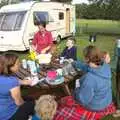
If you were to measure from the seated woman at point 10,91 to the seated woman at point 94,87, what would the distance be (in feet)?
2.70

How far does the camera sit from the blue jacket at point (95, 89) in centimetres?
494

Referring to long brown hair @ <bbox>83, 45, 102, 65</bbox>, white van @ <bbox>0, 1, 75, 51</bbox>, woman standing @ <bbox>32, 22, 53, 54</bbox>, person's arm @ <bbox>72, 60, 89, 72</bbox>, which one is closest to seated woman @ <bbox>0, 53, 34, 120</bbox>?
long brown hair @ <bbox>83, 45, 102, 65</bbox>

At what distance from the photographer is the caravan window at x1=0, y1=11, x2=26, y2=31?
16.7 metres

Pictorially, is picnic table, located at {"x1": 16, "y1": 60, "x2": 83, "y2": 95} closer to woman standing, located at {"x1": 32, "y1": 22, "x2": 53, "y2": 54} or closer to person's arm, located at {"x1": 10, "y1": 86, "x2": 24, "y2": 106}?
person's arm, located at {"x1": 10, "y1": 86, "x2": 24, "y2": 106}

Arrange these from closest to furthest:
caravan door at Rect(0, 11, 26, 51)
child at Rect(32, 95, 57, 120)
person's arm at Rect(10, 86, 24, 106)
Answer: child at Rect(32, 95, 57, 120), person's arm at Rect(10, 86, 24, 106), caravan door at Rect(0, 11, 26, 51)

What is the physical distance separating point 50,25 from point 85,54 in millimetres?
14364

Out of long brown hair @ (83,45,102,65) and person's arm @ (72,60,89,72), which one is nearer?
long brown hair @ (83,45,102,65)

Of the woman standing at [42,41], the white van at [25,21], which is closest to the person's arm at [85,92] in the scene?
the woman standing at [42,41]

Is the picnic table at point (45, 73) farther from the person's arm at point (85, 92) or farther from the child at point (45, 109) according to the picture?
the child at point (45, 109)

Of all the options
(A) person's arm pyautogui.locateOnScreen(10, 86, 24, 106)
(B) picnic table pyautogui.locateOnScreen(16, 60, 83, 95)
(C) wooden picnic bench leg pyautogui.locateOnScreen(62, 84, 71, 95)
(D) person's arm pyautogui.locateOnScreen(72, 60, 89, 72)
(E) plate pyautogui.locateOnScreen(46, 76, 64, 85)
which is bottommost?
(C) wooden picnic bench leg pyautogui.locateOnScreen(62, 84, 71, 95)

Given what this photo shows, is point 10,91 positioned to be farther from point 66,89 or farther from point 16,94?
point 66,89

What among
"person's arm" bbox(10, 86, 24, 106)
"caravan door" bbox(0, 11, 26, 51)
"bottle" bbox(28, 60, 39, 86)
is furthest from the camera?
"caravan door" bbox(0, 11, 26, 51)

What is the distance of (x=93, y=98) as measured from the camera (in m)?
5.03

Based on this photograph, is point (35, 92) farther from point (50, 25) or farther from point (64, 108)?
point (50, 25)
